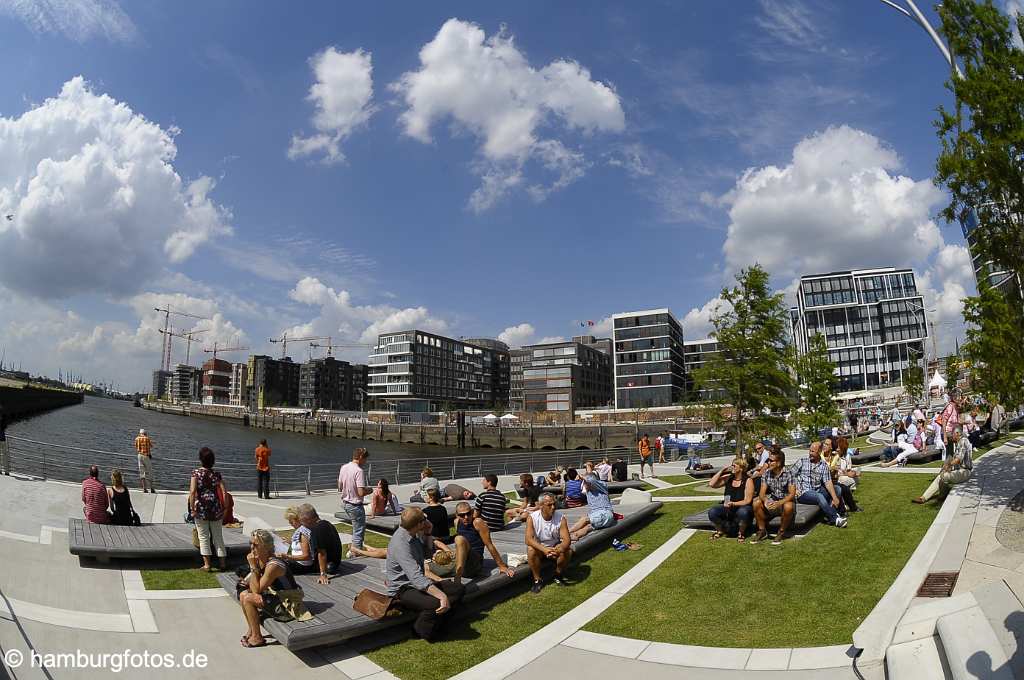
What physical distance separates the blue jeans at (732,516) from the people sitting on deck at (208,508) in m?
8.11

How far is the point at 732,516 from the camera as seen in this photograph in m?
9.78

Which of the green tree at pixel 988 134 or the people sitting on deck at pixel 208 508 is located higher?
the green tree at pixel 988 134

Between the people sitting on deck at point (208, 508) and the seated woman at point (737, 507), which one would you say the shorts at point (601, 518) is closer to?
the seated woman at point (737, 507)

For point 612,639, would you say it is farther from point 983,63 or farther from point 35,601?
point 983,63

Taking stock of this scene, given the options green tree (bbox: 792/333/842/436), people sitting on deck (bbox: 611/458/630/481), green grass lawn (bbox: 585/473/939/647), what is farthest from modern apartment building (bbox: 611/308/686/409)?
green grass lawn (bbox: 585/473/939/647)

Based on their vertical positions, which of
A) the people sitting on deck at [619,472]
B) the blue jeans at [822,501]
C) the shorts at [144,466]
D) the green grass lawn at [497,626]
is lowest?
the green grass lawn at [497,626]

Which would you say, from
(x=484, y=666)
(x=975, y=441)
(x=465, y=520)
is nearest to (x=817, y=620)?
(x=484, y=666)

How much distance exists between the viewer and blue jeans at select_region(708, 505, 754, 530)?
9.47 metres

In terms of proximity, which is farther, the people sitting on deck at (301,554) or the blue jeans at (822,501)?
the blue jeans at (822,501)

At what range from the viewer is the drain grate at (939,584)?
6031 mm

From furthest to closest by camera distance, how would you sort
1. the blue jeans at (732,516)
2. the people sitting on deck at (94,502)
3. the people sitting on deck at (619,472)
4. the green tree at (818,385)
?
the green tree at (818,385), the people sitting on deck at (619,472), the people sitting on deck at (94,502), the blue jeans at (732,516)

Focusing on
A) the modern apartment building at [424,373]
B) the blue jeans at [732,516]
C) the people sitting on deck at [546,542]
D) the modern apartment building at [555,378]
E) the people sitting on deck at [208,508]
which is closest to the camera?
the people sitting on deck at [546,542]

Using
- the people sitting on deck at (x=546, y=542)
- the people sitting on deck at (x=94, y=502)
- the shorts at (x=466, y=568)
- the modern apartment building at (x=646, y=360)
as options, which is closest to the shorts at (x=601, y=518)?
the people sitting on deck at (x=546, y=542)

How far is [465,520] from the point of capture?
8.00 m
